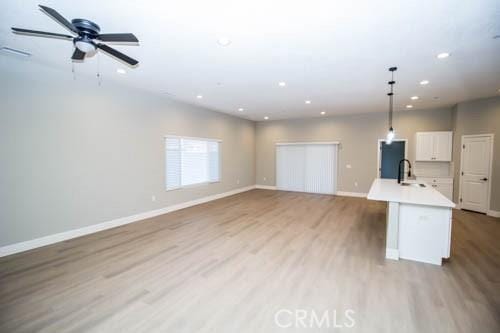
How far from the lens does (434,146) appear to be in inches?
266

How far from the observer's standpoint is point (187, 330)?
1962 millimetres

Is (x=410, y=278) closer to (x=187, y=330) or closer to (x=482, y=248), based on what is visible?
(x=482, y=248)

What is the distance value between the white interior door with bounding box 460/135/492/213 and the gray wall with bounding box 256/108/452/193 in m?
1.14

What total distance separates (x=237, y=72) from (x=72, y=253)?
3.83 metres

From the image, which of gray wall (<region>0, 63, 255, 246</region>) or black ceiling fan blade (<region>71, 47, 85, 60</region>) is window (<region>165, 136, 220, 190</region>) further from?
black ceiling fan blade (<region>71, 47, 85, 60</region>)

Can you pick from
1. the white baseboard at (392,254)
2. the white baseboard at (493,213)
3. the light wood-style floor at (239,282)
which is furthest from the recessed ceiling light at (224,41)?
the white baseboard at (493,213)

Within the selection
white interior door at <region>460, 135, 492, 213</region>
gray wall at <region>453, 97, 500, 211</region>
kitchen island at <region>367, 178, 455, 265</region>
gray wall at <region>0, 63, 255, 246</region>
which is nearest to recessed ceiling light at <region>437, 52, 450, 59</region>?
kitchen island at <region>367, 178, 455, 265</region>

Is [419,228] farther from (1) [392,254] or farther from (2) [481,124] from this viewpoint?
(2) [481,124]

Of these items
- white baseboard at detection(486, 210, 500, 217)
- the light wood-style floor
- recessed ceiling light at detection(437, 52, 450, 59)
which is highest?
recessed ceiling light at detection(437, 52, 450, 59)

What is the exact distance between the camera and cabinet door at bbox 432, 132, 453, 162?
21.6ft

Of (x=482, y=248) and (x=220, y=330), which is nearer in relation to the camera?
(x=220, y=330)

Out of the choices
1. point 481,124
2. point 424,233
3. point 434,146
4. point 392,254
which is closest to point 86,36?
point 392,254

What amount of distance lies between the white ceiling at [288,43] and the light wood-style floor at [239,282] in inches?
113

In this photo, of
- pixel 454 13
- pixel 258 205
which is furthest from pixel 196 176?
pixel 454 13
